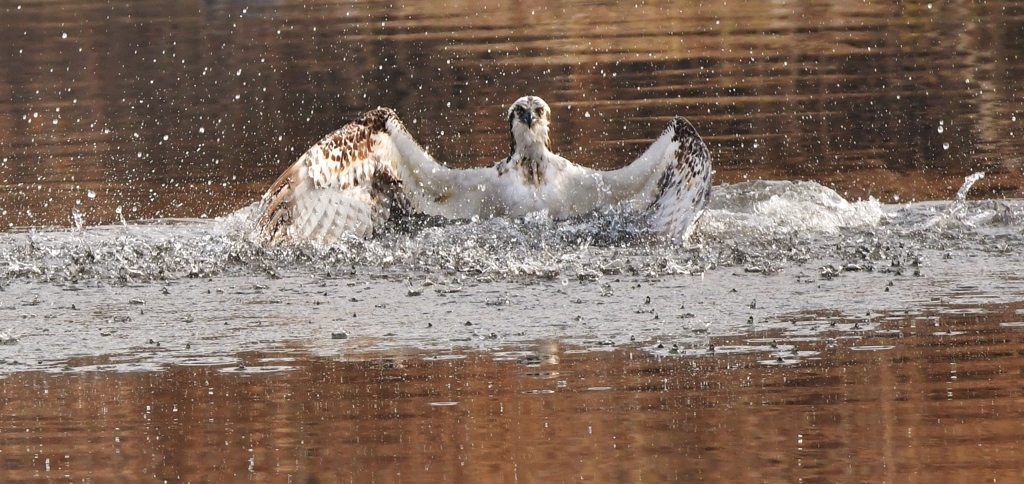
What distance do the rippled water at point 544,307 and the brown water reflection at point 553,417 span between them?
0.06ft

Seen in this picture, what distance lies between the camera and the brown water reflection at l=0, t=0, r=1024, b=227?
13273 mm

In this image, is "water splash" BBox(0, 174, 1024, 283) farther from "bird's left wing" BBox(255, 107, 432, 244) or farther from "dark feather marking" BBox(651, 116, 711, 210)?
"dark feather marking" BBox(651, 116, 711, 210)

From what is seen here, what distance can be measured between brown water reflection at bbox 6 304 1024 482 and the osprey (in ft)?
9.59

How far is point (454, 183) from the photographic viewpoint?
10539mm

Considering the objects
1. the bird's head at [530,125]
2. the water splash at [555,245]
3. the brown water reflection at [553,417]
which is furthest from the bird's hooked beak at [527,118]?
the brown water reflection at [553,417]

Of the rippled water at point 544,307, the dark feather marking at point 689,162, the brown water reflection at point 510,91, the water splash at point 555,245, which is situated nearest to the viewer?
the rippled water at point 544,307

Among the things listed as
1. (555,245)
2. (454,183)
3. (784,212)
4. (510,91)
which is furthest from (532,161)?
(510,91)

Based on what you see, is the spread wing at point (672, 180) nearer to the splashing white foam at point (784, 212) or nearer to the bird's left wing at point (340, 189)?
the splashing white foam at point (784, 212)

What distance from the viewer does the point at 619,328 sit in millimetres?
7457

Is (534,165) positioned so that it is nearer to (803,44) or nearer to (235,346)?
(235,346)

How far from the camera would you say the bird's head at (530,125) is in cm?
1021

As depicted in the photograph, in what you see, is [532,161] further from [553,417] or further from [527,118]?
[553,417]

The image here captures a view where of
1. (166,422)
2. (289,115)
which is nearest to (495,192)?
(166,422)

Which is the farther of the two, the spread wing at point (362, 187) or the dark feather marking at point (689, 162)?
the spread wing at point (362, 187)
